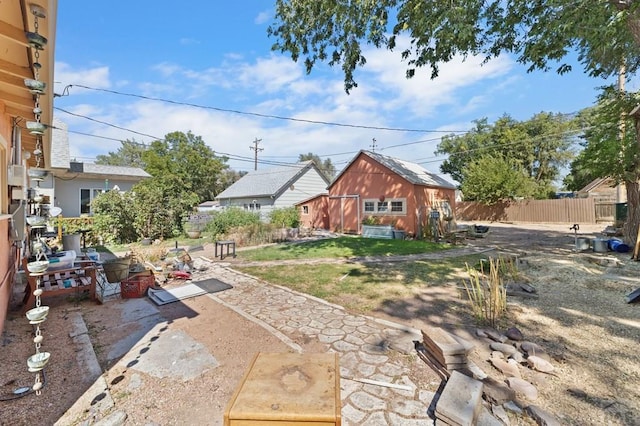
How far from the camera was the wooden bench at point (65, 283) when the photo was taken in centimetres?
451

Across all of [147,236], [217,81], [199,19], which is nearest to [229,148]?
[217,81]

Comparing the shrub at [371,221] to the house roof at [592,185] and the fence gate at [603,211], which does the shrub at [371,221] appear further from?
the house roof at [592,185]

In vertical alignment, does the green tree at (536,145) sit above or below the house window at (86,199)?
above

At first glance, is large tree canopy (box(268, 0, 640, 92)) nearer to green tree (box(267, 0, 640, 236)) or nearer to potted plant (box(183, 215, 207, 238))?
green tree (box(267, 0, 640, 236))

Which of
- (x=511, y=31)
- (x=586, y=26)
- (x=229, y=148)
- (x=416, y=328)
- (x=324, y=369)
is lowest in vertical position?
(x=416, y=328)

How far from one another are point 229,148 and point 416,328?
25.3 m

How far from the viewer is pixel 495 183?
2350cm

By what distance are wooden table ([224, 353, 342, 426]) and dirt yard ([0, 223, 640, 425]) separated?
3.29 feet

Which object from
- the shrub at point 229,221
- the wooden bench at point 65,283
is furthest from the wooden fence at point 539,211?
the wooden bench at point 65,283

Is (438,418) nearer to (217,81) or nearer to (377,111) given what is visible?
(217,81)

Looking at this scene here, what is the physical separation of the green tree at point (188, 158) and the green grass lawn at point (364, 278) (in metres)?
27.7

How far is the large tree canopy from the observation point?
531cm

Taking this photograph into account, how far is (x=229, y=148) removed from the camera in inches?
1025

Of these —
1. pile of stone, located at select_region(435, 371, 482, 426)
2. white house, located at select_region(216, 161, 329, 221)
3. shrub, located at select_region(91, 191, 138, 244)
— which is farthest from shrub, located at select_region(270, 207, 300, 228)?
pile of stone, located at select_region(435, 371, 482, 426)
